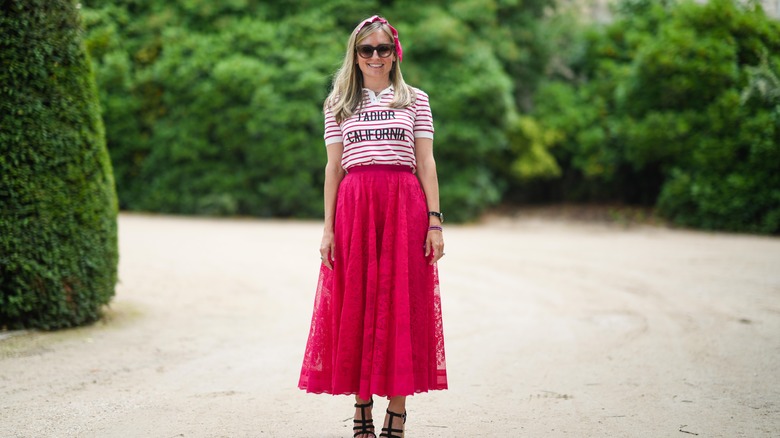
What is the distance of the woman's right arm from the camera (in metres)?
3.70

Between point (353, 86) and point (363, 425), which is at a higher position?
point (353, 86)

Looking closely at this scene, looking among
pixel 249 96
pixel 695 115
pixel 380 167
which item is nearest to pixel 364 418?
pixel 380 167

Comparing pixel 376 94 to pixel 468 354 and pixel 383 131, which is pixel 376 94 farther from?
pixel 468 354

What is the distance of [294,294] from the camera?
864 centimetres

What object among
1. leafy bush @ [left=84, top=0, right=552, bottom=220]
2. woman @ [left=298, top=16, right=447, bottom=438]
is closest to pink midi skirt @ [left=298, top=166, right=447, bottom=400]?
woman @ [left=298, top=16, right=447, bottom=438]

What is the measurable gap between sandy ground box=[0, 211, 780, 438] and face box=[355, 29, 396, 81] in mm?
1953

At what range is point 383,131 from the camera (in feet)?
11.8

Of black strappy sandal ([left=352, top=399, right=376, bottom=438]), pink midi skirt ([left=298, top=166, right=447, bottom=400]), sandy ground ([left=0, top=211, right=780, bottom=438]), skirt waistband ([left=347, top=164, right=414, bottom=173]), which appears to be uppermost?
skirt waistband ([left=347, top=164, right=414, bottom=173])

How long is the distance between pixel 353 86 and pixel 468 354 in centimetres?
296

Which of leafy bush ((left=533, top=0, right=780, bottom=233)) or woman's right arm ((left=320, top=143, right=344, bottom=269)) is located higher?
leafy bush ((left=533, top=0, right=780, bottom=233))

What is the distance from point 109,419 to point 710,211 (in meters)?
14.9

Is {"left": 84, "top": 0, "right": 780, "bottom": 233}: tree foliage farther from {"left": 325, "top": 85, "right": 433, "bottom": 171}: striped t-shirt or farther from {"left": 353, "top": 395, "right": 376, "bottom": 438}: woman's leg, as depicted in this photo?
{"left": 353, "top": 395, "right": 376, "bottom": 438}: woman's leg

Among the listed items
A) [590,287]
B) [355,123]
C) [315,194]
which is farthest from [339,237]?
[315,194]

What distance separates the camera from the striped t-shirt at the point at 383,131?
360cm
